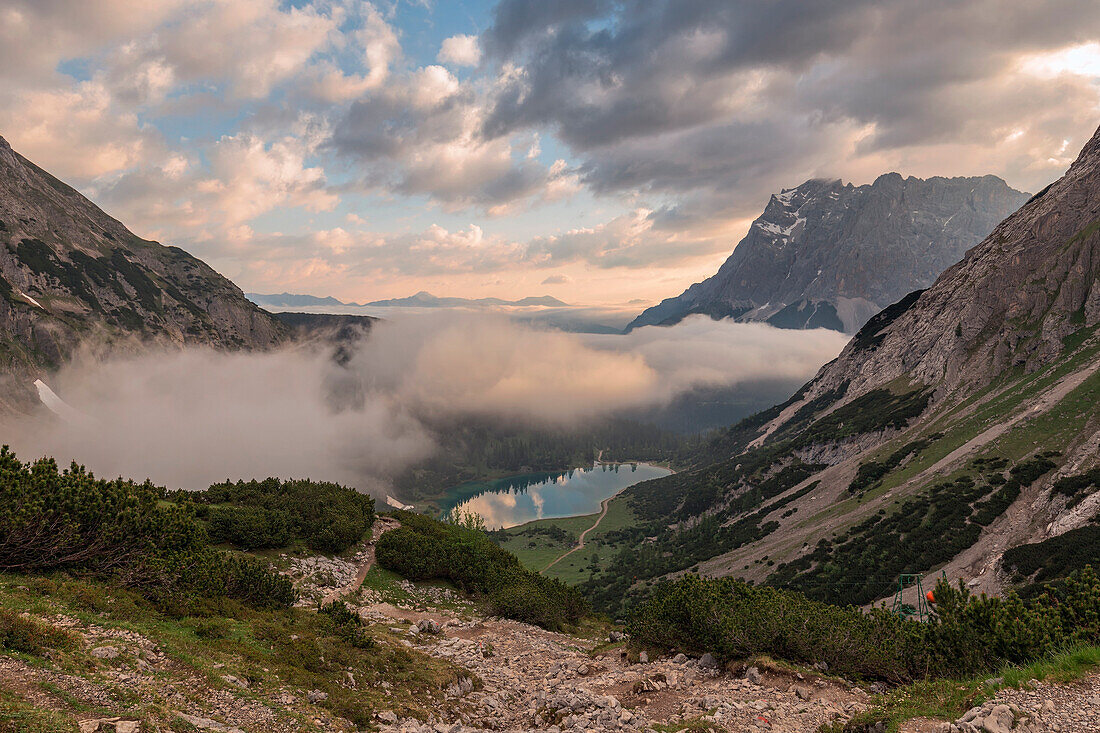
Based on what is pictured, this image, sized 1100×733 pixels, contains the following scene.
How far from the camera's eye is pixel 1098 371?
103250 mm

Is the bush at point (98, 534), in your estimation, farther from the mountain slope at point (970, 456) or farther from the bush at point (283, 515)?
the mountain slope at point (970, 456)

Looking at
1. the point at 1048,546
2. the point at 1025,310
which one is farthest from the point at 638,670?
the point at 1025,310

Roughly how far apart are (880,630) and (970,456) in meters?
118

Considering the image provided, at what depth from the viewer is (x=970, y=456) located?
370 ft

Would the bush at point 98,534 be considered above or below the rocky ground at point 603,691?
above

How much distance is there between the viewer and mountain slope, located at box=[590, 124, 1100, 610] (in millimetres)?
85250

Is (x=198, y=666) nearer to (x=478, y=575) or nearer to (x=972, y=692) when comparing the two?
(x=972, y=692)

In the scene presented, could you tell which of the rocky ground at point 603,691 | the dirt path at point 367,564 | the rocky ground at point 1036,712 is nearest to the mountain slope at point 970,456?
the rocky ground at point 603,691

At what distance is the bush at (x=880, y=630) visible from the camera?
21.2m

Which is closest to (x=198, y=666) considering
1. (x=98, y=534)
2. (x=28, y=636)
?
(x=28, y=636)

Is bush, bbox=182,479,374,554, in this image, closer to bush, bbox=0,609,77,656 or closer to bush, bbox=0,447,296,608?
bush, bbox=0,447,296,608

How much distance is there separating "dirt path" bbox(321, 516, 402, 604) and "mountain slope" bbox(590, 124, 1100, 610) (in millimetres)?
84422

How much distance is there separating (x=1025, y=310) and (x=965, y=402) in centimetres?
3582

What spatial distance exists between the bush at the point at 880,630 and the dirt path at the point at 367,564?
23883mm
